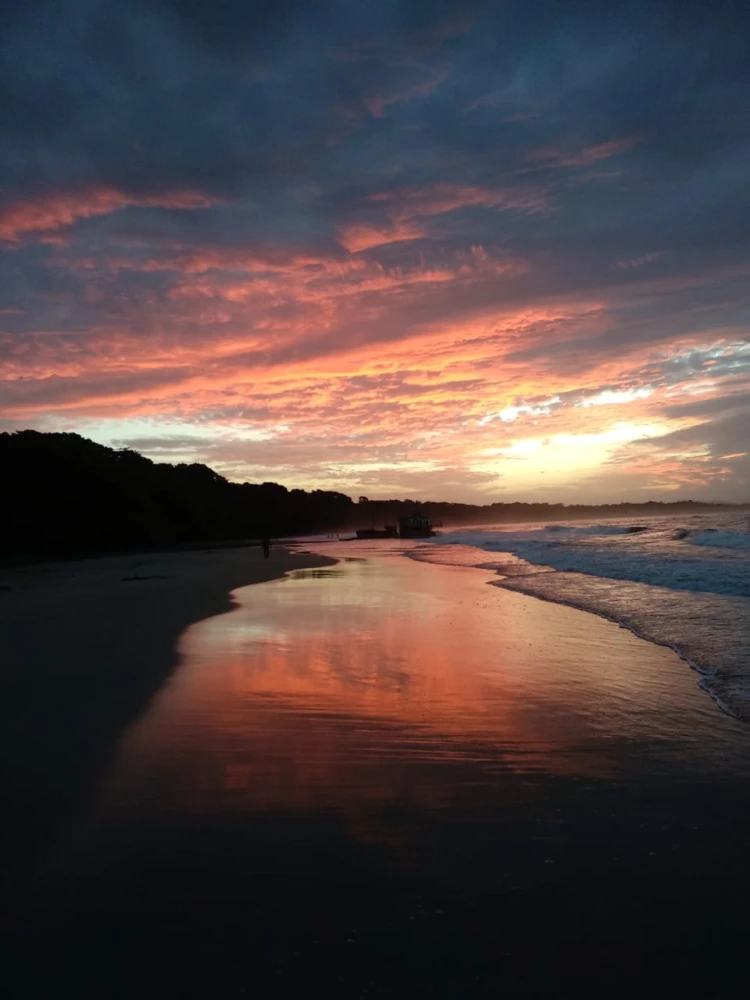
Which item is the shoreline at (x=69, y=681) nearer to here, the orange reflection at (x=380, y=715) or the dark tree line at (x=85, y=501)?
the orange reflection at (x=380, y=715)

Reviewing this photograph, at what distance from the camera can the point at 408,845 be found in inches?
188

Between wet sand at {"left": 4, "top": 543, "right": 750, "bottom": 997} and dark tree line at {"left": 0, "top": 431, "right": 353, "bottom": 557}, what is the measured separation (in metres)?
41.8

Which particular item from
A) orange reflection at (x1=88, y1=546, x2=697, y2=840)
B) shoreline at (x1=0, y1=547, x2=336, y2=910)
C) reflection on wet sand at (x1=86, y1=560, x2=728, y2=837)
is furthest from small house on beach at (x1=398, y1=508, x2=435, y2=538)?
reflection on wet sand at (x1=86, y1=560, x2=728, y2=837)

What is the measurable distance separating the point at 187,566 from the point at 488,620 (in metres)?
23.7

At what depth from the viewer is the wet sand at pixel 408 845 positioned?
3541mm


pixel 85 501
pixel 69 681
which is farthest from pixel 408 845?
pixel 85 501

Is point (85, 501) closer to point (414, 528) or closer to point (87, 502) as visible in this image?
point (87, 502)

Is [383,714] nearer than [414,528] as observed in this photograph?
Yes

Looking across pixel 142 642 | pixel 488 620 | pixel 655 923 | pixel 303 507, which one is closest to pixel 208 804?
pixel 655 923

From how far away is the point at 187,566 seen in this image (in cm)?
3616

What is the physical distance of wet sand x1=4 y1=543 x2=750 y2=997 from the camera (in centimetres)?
354

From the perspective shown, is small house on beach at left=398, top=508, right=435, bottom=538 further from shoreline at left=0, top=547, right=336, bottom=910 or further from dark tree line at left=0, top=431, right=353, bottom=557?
shoreline at left=0, top=547, right=336, bottom=910

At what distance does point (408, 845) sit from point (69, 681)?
21.3 feet

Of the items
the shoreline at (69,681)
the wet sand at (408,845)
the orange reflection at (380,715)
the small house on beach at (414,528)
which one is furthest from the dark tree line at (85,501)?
the wet sand at (408,845)
